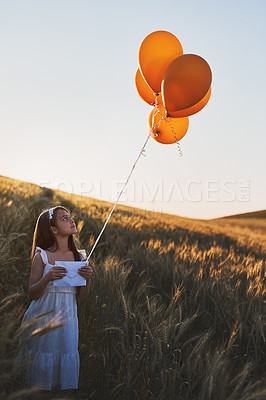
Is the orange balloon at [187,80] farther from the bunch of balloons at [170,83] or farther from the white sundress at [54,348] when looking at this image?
the white sundress at [54,348]

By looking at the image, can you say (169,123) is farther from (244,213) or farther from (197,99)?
(244,213)

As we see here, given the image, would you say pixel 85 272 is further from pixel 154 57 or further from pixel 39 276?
pixel 154 57

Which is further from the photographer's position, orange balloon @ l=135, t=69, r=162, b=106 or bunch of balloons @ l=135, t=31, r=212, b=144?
orange balloon @ l=135, t=69, r=162, b=106

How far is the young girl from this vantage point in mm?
2316

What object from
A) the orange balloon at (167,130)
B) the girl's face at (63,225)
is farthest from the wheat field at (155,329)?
the orange balloon at (167,130)

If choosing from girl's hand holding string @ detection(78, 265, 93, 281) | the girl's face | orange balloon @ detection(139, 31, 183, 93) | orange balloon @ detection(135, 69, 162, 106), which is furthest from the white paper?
orange balloon @ detection(135, 69, 162, 106)

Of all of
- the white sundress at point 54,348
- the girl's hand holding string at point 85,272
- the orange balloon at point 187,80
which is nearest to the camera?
the white sundress at point 54,348

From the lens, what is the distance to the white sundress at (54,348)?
230cm

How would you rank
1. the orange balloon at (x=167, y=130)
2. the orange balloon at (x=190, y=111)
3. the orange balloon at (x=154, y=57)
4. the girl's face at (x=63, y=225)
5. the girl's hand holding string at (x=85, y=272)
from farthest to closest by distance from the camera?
the orange balloon at (x=167, y=130), the orange balloon at (x=154, y=57), the orange balloon at (x=190, y=111), the girl's face at (x=63, y=225), the girl's hand holding string at (x=85, y=272)

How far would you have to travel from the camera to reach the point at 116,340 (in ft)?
8.66

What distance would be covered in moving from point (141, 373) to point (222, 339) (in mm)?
1042

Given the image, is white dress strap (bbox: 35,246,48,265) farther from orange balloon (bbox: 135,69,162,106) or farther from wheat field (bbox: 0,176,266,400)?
orange balloon (bbox: 135,69,162,106)

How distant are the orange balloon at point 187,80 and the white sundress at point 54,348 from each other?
1771 mm

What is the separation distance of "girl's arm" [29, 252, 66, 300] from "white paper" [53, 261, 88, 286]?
0.15 ft
